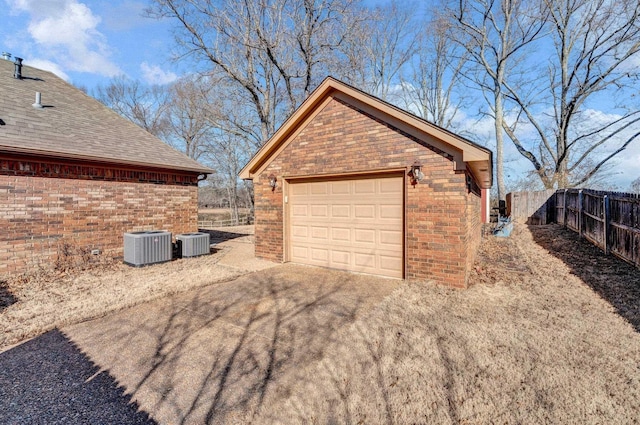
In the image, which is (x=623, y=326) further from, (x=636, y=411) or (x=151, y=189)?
(x=151, y=189)

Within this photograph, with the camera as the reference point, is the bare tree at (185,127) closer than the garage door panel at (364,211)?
No

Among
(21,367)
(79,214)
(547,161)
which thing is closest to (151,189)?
(79,214)

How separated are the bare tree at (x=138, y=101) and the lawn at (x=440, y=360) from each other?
27.2 metres

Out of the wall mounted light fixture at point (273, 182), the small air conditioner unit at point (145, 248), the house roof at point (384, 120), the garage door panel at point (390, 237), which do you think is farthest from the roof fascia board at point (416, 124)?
the small air conditioner unit at point (145, 248)

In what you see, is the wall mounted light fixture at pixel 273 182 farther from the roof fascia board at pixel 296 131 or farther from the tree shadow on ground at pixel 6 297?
the tree shadow on ground at pixel 6 297

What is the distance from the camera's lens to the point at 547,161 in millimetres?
19781

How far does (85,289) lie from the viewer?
605 centimetres

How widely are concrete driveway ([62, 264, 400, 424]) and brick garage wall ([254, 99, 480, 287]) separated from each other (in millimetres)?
1106

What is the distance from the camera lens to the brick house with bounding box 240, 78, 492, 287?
18.5ft

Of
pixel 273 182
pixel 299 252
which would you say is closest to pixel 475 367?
pixel 299 252

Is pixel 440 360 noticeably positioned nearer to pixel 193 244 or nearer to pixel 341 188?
pixel 341 188

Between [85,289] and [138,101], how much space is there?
28.5 meters

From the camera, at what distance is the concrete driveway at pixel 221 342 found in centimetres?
275

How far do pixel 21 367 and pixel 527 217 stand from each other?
19.1m
